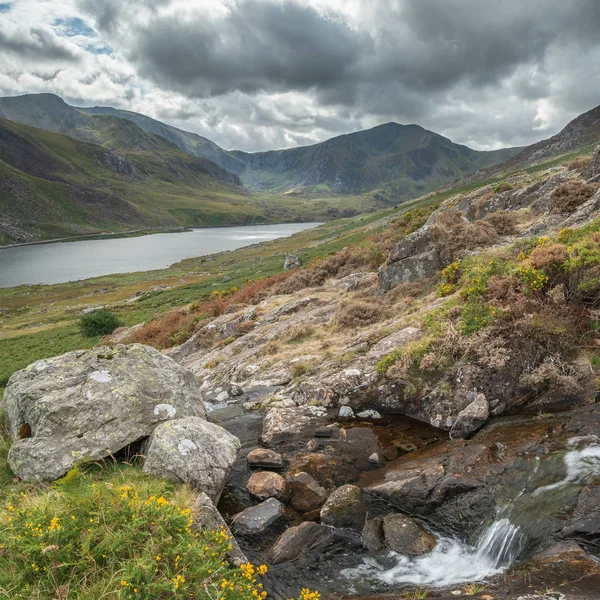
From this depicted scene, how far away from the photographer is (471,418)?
37.2 ft

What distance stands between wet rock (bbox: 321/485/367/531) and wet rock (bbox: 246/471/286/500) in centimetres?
142

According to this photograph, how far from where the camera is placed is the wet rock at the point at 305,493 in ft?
32.2

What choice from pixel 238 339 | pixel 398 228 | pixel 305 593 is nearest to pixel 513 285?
pixel 305 593

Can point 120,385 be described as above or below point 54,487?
above

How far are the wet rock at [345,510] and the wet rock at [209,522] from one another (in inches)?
93.2

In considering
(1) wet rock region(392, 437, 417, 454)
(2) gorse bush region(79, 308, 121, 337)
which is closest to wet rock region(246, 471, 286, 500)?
(1) wet rock region(392, 437, 417, 454)

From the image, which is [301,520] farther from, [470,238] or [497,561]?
[470,238]

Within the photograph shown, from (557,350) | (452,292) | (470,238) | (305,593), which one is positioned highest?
(470,238)

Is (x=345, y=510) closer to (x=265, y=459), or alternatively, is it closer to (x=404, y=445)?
(x=265, y=459)

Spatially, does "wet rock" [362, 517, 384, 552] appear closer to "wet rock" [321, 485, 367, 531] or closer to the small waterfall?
"wet rock" [321, 485, 367, 531]

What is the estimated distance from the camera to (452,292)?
705 inches

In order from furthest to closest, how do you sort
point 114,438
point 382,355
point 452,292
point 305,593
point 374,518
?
point 452,292, point 382,355, point 114,438, point 374,518, point 305,593

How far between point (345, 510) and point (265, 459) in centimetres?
324

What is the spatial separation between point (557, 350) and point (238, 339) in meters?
19.2
